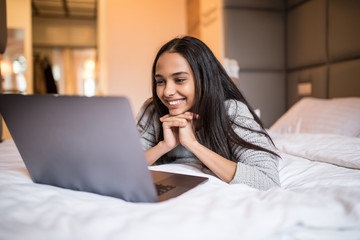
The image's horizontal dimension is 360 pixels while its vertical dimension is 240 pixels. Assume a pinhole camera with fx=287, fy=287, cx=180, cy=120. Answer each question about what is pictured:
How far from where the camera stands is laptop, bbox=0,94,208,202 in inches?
19.6

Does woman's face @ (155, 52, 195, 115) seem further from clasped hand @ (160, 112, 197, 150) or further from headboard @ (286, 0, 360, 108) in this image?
headboard @ (286, 0, 360, 108)

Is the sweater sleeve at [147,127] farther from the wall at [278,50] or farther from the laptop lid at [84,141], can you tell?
the wall at [278,50]

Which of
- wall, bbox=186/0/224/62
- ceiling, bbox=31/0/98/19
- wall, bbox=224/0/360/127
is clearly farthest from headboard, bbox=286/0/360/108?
ceiling, bbox=31/0/98/19

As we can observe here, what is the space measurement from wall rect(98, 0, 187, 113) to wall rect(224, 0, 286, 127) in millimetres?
1265

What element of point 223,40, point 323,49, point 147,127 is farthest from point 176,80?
point 223,40

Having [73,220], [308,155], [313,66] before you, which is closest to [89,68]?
[313,66]

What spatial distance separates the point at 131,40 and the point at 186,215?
3.40 m

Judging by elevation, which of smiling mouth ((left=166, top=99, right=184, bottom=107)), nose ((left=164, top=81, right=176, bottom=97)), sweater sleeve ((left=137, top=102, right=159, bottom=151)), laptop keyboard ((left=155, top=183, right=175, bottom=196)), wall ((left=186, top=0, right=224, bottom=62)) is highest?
→ wall ((left=186, top=0, right=224, bottom=62))

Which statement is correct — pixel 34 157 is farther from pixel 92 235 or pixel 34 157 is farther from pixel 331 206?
pixel 331 206

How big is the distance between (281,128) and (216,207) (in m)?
1.55

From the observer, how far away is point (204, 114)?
3.12 ft

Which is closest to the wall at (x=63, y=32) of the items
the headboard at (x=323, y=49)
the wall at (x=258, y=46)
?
the wall at (x=258, y=46)

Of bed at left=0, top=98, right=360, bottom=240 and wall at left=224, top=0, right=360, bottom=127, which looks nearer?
bed at left=0, top=98, right=360, bottom=240

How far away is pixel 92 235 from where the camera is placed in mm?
416
